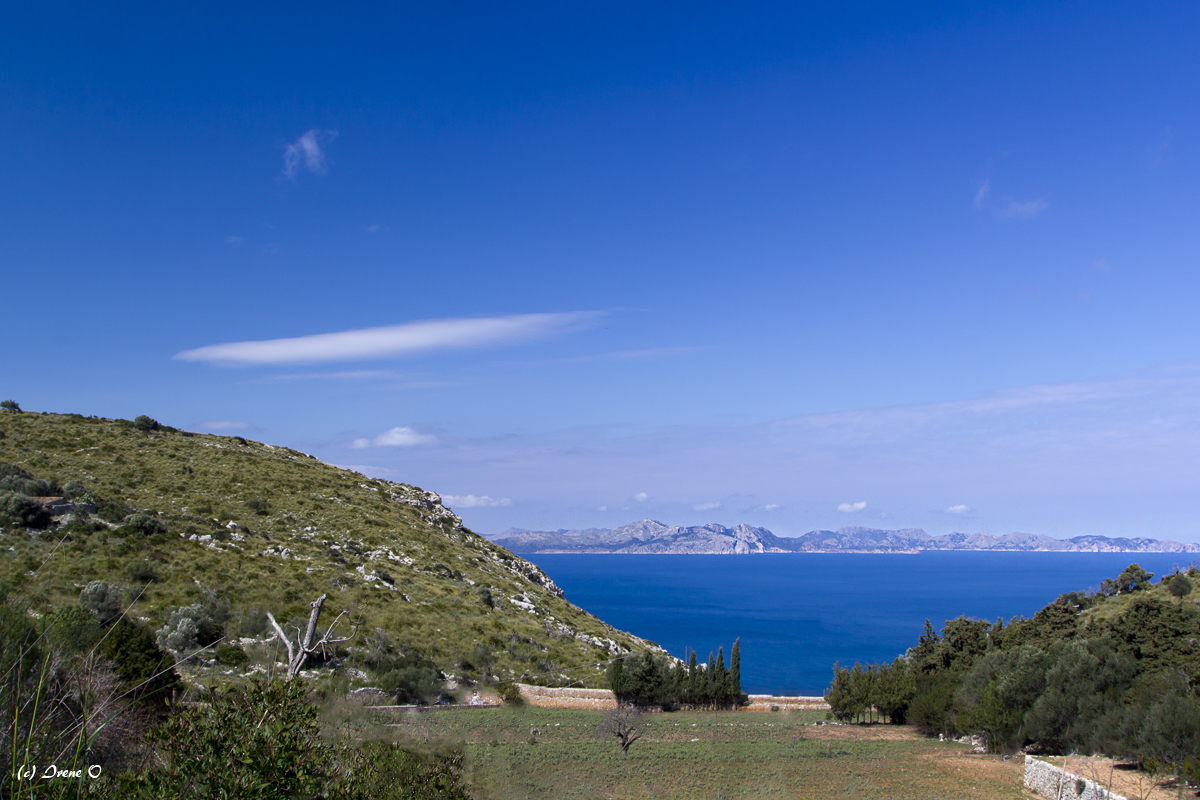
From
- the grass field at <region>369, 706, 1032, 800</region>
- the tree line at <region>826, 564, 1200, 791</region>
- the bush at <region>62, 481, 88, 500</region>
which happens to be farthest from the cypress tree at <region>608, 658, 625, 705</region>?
the bush at <region>62, 481, 88, 500</region>

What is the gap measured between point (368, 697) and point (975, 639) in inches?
1198

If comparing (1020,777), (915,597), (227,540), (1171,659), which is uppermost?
(227,540)

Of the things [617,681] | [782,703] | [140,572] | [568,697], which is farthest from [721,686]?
[140,572]

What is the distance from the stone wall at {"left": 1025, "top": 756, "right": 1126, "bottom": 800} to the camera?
55.9 ft

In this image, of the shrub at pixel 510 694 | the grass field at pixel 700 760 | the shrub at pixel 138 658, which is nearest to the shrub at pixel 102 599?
the shrub at pixel 138 658

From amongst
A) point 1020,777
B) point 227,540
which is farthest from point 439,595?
point 1020,777

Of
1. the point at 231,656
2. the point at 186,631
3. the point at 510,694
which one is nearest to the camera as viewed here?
the point at 186,631

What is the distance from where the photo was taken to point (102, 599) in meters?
23.3

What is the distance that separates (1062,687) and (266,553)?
35409 mm

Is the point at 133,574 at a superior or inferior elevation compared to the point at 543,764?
superior

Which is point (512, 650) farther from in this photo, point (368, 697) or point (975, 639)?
point (975, 639)

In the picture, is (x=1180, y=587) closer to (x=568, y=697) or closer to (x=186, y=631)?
(x=568, y=697)

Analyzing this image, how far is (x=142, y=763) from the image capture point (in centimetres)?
600

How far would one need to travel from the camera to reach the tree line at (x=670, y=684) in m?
32.5
